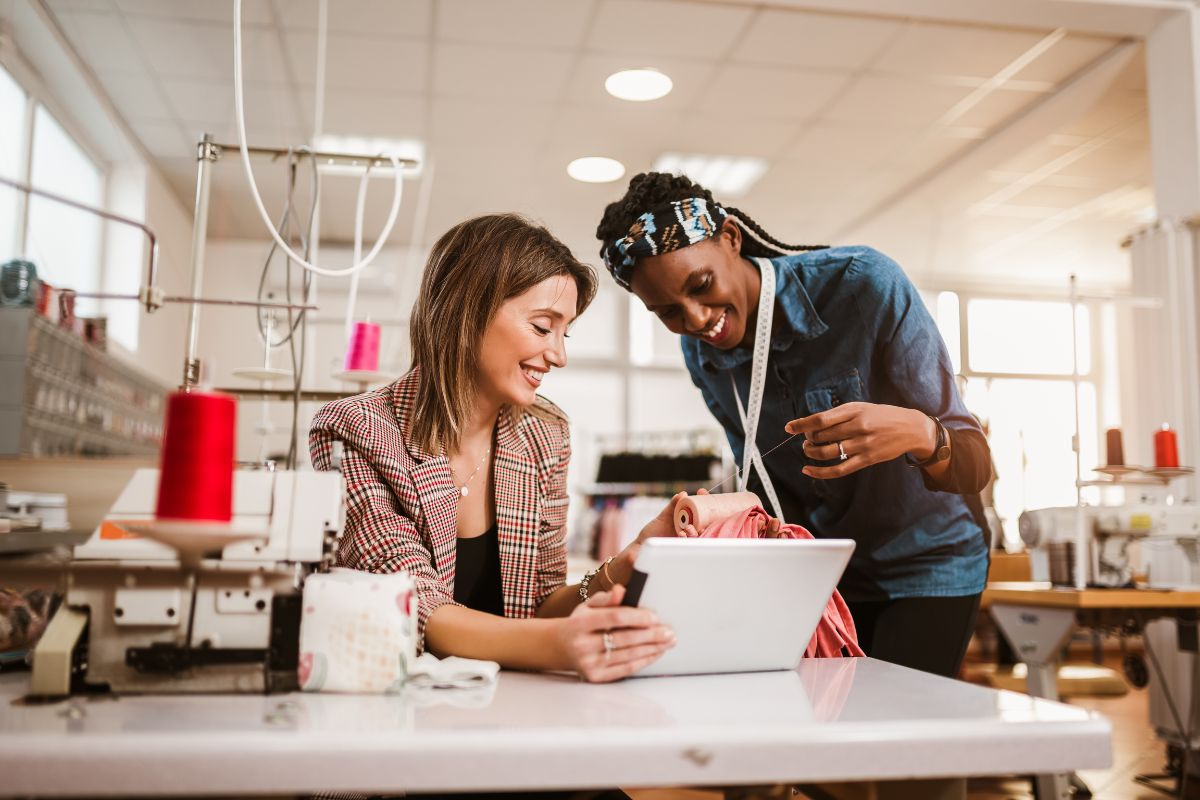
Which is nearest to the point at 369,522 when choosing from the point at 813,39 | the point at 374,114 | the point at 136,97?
the point at 813,39

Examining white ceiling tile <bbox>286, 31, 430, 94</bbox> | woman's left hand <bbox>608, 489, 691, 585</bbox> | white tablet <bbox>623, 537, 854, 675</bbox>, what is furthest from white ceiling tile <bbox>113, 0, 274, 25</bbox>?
white tablet <bbox>623, 537, 854, 675</bbox>

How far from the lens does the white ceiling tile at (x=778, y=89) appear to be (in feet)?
14.3

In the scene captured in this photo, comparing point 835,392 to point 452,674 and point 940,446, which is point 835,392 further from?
point 452,674

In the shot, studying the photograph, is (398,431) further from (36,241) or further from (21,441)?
(36,241)

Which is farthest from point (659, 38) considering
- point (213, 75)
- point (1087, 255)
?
point (1087, 255)

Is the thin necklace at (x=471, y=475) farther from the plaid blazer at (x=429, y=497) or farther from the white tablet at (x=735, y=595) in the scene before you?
the white tablet at (x=735, y=595)

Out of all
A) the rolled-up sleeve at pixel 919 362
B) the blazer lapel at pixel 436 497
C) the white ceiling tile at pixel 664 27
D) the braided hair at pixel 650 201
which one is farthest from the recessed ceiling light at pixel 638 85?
the blazer lapel at pixel 436 497

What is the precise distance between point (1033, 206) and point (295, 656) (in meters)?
6.19

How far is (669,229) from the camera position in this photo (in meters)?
1.54

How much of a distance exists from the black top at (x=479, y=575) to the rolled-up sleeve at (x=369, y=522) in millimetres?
147

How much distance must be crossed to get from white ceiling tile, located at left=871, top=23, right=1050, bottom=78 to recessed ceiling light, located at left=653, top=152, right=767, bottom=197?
1.18 metres

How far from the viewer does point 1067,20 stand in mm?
3873

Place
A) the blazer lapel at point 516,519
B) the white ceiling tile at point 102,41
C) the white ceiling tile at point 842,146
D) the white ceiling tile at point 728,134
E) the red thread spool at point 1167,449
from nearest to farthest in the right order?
1. the blazer lapel at point 516,519
2. the red thread spool at point 1167,449
3. the white ceiling tile at point 102,41
4. the white ceiling tile at point 728,134
5. the white ceiling tile at point 842,146

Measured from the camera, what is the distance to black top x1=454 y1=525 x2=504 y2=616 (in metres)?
1.47
